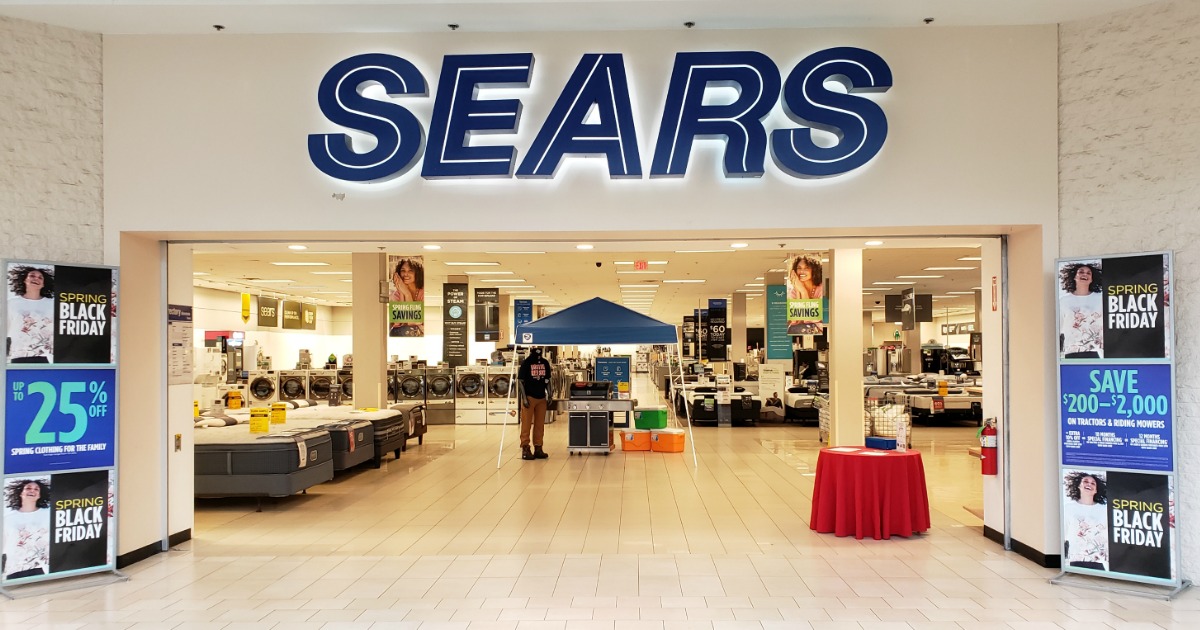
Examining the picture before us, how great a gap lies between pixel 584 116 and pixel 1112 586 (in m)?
5.10

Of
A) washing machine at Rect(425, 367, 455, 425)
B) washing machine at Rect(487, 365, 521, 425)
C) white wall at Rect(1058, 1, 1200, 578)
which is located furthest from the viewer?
washing machine at Rect(425, 367, 455, 425)

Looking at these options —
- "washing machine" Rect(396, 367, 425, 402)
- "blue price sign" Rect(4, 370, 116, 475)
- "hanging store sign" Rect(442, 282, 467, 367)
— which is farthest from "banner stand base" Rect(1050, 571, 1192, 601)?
"hanging store sign" Rect(442, 282, 467, 367)

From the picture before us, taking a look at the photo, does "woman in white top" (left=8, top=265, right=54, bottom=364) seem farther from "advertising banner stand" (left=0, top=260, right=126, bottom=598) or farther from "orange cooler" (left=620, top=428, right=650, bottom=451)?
"orange cooler" (left=620, top=428, right=650, bottom=451)

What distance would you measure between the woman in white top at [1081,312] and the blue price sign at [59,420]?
277 inches

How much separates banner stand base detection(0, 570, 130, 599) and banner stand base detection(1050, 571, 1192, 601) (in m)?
6.81

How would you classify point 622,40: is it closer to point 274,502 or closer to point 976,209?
point 976,209

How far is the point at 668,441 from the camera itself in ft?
42.7

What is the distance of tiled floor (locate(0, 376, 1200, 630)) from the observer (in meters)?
4.87

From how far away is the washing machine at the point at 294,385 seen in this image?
736 inches

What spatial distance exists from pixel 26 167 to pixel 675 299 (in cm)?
2530

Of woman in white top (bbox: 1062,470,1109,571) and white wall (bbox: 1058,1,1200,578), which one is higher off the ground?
white wall (bbox: 1058,1,1200,578)

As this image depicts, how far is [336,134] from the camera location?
6.28m

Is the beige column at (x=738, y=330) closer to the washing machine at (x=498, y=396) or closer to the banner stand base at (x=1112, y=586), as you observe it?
the washing machine at (x=498, y=396)

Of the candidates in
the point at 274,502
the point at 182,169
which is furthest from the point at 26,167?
the point at 274,502
